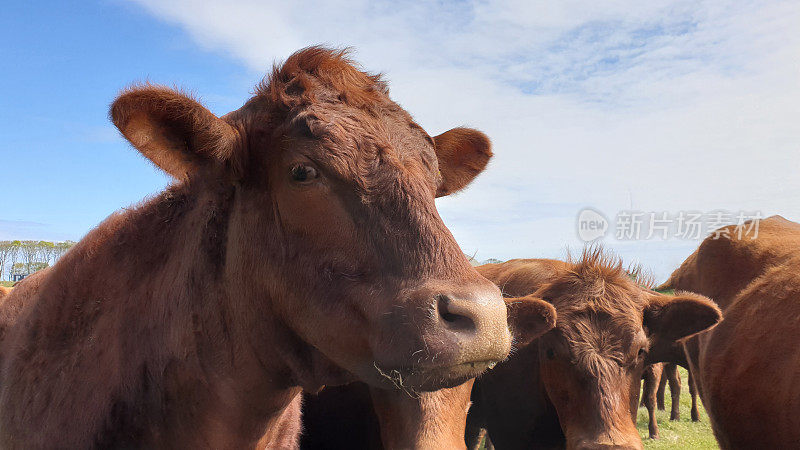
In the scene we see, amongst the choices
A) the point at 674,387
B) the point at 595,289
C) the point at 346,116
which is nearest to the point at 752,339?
the point at 595,289

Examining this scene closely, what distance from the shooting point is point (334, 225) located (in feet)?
8.09

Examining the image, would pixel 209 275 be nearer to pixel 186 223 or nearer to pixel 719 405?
pixel 186 223

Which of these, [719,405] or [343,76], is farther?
[719,405]

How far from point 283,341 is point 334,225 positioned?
2.17 ft

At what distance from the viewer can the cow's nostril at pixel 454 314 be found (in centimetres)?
209

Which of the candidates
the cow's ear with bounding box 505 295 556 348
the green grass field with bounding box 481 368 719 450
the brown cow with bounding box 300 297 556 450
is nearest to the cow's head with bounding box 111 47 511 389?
the brown cow with bounding box 300 297 556 450

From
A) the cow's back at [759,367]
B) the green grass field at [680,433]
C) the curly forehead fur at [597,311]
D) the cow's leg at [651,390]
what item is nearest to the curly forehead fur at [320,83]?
the curly forehead fur at [597,311]

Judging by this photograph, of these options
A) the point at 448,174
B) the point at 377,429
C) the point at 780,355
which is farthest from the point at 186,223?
the point at 780,355

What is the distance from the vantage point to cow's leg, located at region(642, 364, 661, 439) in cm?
740

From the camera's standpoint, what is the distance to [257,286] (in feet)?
8.85

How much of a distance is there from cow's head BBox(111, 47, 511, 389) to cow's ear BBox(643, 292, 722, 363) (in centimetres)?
310

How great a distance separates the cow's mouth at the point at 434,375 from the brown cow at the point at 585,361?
8.13ft

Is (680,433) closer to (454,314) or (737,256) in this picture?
(737,256)

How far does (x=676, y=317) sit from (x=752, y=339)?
1.31 m
